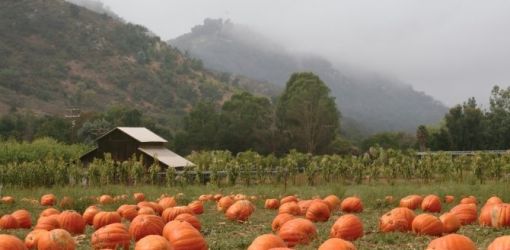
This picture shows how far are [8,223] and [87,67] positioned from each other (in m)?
117

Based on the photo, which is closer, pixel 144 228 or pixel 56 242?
pixel 56 242

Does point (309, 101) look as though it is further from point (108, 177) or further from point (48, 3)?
point (48, 3)

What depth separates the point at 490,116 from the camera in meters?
70.1

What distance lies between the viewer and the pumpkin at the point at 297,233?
28.1 feet

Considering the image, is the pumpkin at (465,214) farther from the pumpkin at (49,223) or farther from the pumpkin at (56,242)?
the pumpkin at (49,223)

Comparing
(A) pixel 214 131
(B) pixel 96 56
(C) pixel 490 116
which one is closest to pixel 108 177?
(A) pixel 214 131

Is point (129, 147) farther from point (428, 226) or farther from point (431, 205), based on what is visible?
point (428, 226)

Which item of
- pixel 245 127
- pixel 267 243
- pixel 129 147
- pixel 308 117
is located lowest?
pixel 267 243

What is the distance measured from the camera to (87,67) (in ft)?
403

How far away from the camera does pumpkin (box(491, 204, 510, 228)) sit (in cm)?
1009

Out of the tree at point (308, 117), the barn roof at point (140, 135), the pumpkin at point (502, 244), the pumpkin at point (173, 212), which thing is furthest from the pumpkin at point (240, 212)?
the tree at point (308, 117)

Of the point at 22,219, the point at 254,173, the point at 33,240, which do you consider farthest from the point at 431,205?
the point at 254,173

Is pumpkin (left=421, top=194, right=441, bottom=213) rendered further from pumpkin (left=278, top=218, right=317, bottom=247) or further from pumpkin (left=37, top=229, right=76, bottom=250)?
pumpkin (left=37, top=229, right=76, bottom=250)

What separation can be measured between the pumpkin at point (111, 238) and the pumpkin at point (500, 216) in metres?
6.27
